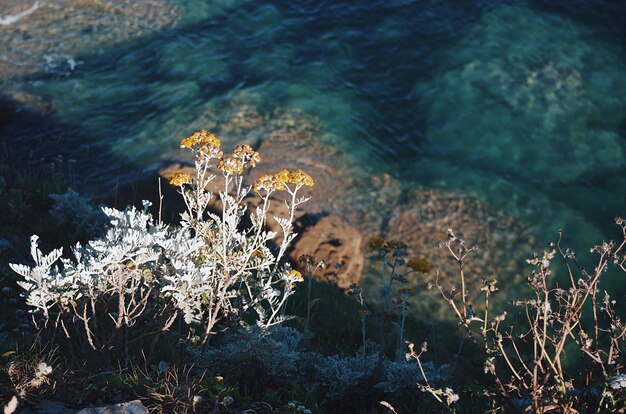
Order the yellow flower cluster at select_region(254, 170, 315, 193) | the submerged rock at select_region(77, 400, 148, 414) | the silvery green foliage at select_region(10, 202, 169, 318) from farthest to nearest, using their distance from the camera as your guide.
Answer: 1. the yellow flower cluster at select_region(254, 170, 315, 193)
2. the silvery green foliage at select_region(10, 202, 169, 318)
3. the submerged rock at select_region(77, 400, 148, 414)

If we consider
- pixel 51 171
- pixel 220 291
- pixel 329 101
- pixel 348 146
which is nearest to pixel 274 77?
Answer: pixel 329 101

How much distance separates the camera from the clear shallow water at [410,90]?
857cm

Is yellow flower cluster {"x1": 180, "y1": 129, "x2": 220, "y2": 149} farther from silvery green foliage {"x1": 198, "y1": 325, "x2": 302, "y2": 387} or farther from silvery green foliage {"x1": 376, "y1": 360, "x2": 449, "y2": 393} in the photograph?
silvery green foliage {"x1": 376, "y1": 360, "x2": 449, "y2": 393}

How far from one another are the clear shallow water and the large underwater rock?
0.02m

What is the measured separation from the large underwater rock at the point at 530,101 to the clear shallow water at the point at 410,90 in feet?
0.07

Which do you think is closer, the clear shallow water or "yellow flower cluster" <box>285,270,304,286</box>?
"yellow flower cluster" <box>285,270,304,286</box>

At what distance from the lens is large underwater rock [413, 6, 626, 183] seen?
354 inches

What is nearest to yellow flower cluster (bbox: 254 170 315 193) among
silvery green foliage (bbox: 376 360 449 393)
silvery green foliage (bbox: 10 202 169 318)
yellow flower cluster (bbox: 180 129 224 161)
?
yellow flower cluster (bbox: 180 129 224 161)

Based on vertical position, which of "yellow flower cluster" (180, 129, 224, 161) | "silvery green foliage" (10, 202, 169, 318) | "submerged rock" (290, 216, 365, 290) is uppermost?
"yellow flower cluster" (180, 129, 224, 161)

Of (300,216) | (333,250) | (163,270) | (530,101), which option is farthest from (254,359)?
(530,101)

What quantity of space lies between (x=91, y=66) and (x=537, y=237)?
6.36 meters

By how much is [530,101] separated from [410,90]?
1.59 meters

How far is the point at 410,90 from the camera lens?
9.88 metres

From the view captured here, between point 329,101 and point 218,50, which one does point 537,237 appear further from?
point 218,50
